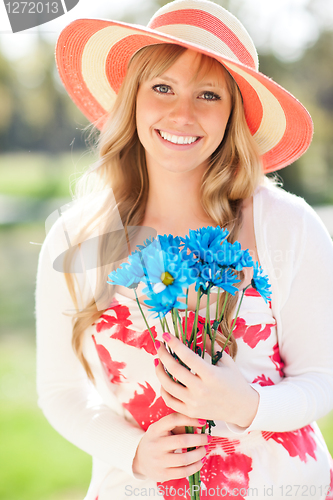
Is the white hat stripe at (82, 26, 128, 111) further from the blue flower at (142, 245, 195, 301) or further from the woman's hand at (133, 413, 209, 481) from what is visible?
the woman's hand at (133, 413, 209, 481)

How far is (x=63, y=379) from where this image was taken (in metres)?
1.32

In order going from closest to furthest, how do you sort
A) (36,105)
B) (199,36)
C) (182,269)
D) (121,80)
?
(182,269) < (199,36) < (121,80) < (36,105)

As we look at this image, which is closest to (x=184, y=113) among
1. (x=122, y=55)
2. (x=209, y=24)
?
(x=209, y=24)

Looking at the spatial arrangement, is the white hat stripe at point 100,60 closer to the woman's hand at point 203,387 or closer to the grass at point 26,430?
the grass at point 26,430

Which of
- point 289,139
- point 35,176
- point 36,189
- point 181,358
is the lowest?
point 36,189

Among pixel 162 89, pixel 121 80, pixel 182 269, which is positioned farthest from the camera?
pixel 121 80

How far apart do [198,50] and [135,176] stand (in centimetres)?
52

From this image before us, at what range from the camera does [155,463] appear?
1.06m

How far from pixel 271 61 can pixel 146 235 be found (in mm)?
8400

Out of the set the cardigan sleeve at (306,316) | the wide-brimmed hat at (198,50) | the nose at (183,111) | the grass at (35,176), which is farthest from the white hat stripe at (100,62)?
the grass at (35,176)

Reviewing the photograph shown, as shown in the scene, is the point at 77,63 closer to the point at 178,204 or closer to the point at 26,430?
the point at 178,204

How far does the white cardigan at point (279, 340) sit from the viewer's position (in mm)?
1133

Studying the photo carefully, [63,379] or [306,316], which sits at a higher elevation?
[306,316]

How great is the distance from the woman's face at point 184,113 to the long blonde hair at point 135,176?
25 millimetres
